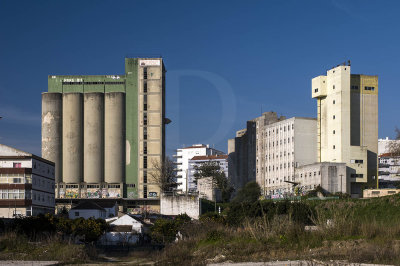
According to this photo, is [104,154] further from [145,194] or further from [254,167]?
[254,167]

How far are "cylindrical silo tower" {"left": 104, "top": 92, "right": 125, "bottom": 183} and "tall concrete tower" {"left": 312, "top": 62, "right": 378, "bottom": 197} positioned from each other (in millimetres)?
40956

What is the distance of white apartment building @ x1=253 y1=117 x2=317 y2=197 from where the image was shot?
14000cm

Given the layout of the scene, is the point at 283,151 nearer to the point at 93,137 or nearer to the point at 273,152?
the point at 273,152

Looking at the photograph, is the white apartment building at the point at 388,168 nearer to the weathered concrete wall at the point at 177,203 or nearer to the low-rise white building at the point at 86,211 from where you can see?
the weathered concrete wall at the point at 177,203

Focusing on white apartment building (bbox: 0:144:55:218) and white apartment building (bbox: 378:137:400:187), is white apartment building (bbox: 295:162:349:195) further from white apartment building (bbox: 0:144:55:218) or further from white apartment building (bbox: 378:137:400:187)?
white apartment building (bbox: 0:144:55:218)

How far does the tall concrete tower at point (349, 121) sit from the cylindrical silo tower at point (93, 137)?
147ft

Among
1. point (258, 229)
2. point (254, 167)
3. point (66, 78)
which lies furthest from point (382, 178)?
point (258, 229)

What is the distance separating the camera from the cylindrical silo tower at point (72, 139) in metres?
140

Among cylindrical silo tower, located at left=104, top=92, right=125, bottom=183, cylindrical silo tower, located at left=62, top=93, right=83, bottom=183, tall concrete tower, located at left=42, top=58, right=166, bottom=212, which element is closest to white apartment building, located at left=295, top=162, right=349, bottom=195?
tall concrete tower, located at left=42, top=58, right=166, bottom=212

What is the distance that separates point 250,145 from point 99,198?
43.7 m

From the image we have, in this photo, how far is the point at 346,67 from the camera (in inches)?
4995

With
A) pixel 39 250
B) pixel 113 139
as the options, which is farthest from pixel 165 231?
pixel 113 139

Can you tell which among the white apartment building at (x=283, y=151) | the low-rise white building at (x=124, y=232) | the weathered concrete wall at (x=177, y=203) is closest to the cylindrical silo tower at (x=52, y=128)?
the weathered concrete wall at (x=177, y=203)

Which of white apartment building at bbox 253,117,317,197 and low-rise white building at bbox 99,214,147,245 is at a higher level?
white apartment building at bbox 253,117,317,197
